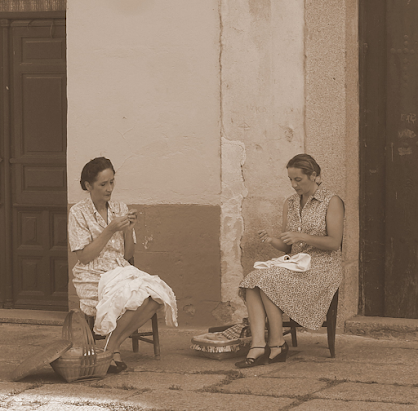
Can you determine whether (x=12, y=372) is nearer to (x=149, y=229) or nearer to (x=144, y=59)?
(x=149, y=229)

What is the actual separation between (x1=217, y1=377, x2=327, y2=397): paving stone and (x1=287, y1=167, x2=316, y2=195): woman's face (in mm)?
1285

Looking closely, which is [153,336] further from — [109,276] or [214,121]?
[214,121]

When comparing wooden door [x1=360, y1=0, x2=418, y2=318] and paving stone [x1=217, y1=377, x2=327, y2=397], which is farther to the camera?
wooden door [x1=360, y1=0, x2=418, y2=318]

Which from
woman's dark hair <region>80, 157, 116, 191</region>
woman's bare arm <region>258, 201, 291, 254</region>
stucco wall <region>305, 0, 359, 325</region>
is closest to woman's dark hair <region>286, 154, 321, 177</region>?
woman's bare arm <region>258, 201, 291, 254</region>

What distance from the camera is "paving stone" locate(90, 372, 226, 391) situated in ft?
14.9

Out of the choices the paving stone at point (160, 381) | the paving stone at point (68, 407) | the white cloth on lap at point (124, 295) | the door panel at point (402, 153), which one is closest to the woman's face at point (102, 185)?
the white cloth on lap at point (124, 295)

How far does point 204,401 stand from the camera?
167 inches

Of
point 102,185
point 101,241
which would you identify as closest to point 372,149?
point 102,185

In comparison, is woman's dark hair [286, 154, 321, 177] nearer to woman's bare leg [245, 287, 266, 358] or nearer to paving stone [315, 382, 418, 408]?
woman's bare leg [245, 287, 266, 358]

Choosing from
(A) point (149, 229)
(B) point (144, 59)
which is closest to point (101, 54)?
(B) point (144, 59)

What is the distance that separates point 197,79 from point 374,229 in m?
1.77

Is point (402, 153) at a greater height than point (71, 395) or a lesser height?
greater

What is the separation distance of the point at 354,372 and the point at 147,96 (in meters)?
2.74

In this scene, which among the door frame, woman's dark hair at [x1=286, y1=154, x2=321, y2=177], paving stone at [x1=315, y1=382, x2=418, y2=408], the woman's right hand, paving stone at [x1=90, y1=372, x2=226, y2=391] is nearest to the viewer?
paving stone at [x1=315, y1=382, x2=418, y2=408]
